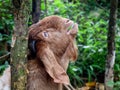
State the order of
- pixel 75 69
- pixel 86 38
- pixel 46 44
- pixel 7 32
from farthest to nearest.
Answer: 1. pixel 86 38
2. pixel 7 32
3. pixel 75 69
4. pixel 46 44

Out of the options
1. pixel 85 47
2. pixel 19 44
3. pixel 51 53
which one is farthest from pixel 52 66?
Answer: pixel 85 47

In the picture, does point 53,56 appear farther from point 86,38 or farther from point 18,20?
point 86,38

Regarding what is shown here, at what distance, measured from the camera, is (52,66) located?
2455mm

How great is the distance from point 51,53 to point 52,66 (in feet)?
0.39

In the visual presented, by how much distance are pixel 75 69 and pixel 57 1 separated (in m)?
2.71

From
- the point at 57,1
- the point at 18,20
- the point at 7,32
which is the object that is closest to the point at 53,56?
the point at 18,20

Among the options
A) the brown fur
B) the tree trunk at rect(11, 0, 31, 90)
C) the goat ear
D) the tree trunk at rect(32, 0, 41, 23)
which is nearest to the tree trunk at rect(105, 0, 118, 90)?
the tree trunk at rect(32, 0, 41, 23)

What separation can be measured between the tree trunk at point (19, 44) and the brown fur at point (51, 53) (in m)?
0.14

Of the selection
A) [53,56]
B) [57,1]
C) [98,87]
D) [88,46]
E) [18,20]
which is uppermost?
[18,20]

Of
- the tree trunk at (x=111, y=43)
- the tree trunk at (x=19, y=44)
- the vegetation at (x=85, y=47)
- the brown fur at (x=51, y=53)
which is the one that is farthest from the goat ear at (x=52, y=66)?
the vegetation at (x=85, y=47)

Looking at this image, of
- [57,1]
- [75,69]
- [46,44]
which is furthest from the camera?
[57,1]

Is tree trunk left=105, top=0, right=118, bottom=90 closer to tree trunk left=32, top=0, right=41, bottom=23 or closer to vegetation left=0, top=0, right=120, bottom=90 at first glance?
vegetation left=0, top=0, right=120, bottom=90

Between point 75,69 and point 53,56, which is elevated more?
point 53,56

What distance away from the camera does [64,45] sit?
2.71 m
